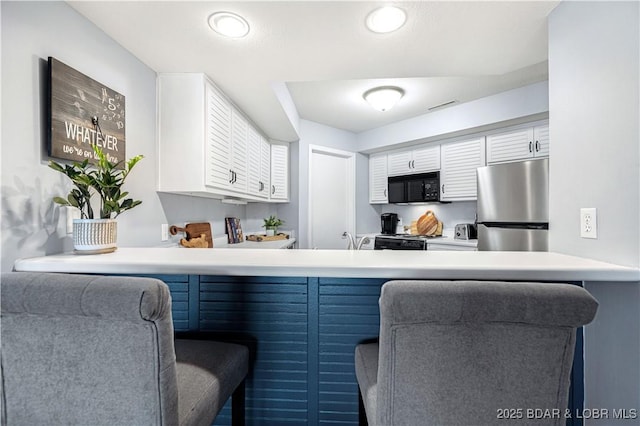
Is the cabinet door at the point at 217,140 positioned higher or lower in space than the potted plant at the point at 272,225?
higher

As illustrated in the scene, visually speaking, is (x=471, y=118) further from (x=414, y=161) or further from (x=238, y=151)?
(x=238, y=151)

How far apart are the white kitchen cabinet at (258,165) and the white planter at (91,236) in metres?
1.71

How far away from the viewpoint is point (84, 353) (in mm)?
667

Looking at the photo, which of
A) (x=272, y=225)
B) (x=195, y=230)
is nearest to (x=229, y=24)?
(x=195, y=230)

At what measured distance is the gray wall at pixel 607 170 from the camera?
99 centimetres

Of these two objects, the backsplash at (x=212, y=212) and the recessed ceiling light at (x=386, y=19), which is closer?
the recessed ceiling light at (x=386, y=19)

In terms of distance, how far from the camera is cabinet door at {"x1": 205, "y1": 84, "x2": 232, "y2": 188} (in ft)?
6.72

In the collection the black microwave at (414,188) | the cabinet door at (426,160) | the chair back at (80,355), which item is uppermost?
the cabinet door at (426,160)

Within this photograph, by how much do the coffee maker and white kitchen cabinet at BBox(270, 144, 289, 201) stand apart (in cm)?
150

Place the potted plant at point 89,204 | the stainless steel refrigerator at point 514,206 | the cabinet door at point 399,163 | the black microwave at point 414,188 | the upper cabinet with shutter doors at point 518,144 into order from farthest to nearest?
the cabinet door at point 399,163 → the black microwave at point 414,188 → the upper cabinet with shutter doors at point 518,144 → the stainless steel refrigerator at point 514,206 → the potted plant at point 89,204

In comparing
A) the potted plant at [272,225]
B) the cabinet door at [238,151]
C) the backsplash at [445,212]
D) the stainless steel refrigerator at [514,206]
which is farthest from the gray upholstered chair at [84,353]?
the backsplash at [445,212]

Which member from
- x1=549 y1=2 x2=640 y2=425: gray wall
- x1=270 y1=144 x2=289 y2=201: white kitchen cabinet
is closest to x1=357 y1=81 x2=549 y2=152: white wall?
x1=270 y1=144 x2=289 y2=201: white kitchen cabinet

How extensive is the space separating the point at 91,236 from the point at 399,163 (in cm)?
362

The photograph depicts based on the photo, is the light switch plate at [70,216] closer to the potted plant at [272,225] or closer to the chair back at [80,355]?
the chair back at [80,355]
